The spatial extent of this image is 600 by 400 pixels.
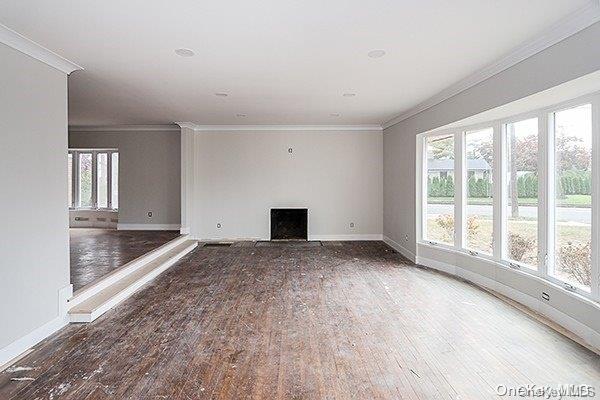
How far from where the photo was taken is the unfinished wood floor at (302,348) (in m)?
2.46

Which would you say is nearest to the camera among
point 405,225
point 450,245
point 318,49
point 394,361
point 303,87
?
point 394,361

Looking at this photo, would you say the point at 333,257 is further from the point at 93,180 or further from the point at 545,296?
the point at 93,180

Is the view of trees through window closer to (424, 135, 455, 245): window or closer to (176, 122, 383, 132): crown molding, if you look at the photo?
(424, 135, 455, 245): window

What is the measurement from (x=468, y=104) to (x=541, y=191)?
128cm

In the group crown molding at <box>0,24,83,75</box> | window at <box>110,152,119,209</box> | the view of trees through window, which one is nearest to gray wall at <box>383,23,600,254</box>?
the view of trees through window

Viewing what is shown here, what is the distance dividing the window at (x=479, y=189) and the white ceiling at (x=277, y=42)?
0.92m

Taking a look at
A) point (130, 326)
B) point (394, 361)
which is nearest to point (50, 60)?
point (130, 326)

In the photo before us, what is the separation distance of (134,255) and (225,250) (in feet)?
5.94

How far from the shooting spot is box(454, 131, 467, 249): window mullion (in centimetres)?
525

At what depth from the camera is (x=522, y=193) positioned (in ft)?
13.9

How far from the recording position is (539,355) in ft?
9.37

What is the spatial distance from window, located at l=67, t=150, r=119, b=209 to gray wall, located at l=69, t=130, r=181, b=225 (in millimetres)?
410

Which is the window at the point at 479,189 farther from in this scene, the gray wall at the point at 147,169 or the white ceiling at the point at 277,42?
the gray wall at the point at 147,169

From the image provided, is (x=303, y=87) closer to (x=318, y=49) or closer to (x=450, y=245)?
(x=318, y=49)
